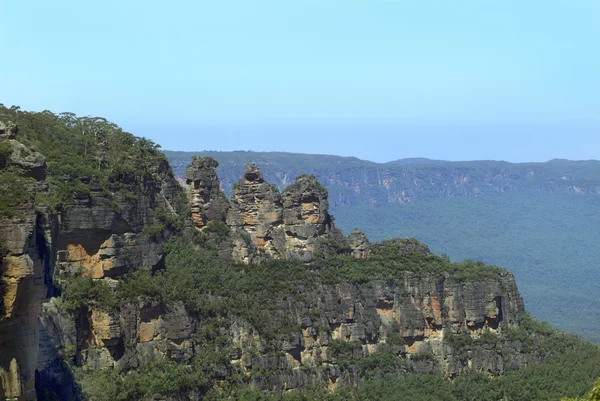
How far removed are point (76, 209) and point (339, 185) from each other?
131 metres

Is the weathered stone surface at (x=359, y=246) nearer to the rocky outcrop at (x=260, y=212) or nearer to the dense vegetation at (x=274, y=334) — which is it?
the dense vegetation at (x=274, y=334)

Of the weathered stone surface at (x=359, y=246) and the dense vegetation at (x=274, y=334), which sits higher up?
the weathered stone surface at (x=359, y=246)

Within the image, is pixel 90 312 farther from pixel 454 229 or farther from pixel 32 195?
pixel 454 229

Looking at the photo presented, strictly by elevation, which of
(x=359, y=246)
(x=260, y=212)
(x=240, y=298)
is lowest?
(x=240, y=298)

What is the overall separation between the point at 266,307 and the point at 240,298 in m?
1.53

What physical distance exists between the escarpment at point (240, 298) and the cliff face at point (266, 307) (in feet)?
0.26

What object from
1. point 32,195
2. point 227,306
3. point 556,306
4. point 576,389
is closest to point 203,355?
point 227,306

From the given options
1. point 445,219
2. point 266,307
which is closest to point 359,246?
point 266,307

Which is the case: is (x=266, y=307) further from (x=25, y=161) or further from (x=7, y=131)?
(x=25, y=161)

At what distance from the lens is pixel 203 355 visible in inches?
2409

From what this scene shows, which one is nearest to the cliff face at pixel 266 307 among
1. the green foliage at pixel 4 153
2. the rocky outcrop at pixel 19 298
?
the green foliage at pixel 4 153

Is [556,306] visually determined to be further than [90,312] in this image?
Yes

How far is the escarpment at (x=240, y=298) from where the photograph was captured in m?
57.0

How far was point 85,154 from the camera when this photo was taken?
203ft
